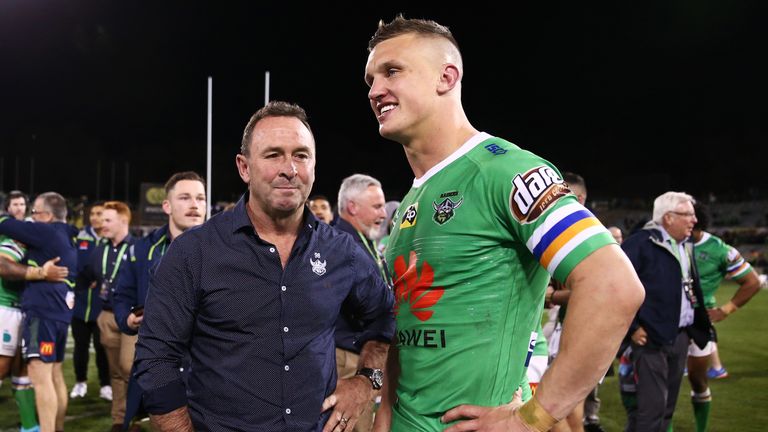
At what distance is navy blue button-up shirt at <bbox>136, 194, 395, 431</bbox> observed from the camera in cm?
240

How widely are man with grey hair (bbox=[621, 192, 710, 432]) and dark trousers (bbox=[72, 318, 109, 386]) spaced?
6.43 metres

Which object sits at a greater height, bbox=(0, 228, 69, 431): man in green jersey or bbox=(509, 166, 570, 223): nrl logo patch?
bbox=(509, 166, 570, 223): nrl logo patch

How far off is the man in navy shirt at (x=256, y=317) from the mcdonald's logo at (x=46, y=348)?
4.26 meters

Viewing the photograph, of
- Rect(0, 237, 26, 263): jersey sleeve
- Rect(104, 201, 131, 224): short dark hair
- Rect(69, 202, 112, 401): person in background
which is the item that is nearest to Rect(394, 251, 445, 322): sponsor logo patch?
Rect(0, 237, 26, 263): jersey sleeve

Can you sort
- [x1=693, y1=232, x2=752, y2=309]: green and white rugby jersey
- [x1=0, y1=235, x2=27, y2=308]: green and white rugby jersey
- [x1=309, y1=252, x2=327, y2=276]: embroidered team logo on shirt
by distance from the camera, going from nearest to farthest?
1. [x1=309, y1=252, x2=327, y2=276]: embroidered team logo on shirt
2. [x1=0, y1=235, x2=27, y2=308]: green and white rugby jersey
3. [x1=693, y1=232, x2=752, y2=309]: green and white rugby jersey

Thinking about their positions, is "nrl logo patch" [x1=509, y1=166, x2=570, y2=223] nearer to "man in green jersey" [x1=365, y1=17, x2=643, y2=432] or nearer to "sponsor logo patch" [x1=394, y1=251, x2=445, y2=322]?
"man in green jersey" [x1=365, y1=17, x2=643, y2=432]

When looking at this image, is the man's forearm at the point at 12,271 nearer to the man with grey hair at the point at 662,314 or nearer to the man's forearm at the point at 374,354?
the man's forearm at the point at 374,354

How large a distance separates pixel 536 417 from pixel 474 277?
413 millimetres

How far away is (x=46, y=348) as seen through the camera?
6090 mm

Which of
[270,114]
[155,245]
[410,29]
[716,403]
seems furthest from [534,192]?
[716,403]

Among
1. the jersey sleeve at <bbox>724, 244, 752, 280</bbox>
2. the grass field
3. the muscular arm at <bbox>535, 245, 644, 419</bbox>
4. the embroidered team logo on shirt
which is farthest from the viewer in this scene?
the jersey sleeve at <bbox>724, 244, 752, 280</bbox>

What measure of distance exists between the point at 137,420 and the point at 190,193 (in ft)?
9.04

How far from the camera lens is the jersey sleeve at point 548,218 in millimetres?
1624

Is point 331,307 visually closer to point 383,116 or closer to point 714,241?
point 383,116
